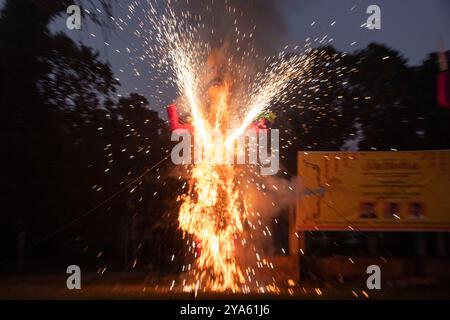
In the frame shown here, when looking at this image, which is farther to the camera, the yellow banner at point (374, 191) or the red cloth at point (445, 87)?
the yellow banner at point (374, 191)

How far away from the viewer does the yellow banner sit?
1183cm

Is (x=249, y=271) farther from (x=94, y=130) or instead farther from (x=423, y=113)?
(x=423, y=113)

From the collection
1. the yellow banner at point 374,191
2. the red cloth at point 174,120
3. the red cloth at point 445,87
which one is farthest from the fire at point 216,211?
the red cloth at point 445,87

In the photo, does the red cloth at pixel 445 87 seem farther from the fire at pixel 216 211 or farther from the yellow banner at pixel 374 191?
the fire at pixel 216 211

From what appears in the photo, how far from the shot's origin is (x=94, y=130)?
1277 centimetres

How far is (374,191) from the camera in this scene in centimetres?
1195

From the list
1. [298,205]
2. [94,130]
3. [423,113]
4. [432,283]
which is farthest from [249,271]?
[423,113]

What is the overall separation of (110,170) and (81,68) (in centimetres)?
282

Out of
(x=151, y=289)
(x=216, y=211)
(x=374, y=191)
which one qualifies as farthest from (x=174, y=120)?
(x=374, y=191)

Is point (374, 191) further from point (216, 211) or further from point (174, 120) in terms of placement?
point (174, 120)

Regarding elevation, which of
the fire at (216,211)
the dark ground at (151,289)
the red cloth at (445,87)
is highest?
the red cloth at (445,87)

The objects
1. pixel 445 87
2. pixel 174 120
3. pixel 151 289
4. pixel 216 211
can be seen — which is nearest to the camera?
pixel 445 87

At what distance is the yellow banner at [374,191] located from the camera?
1183cm

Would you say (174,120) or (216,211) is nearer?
(174,120)
